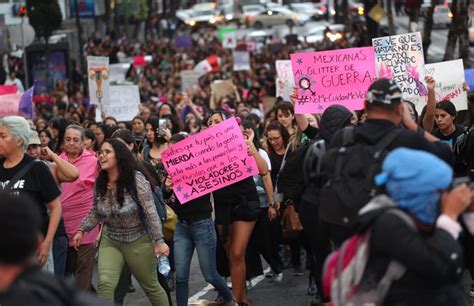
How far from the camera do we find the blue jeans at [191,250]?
346 inches

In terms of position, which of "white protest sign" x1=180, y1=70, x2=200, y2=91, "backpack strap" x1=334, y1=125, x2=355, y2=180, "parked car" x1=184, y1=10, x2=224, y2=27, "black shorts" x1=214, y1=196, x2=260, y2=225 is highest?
"backpack strap" x1=334, y1=125, x2=355, y2=180

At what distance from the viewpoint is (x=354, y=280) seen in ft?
15.6

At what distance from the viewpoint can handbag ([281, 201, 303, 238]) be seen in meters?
10.2

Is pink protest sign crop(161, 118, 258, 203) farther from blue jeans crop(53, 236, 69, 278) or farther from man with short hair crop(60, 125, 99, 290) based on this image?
blue jeans crop(53, 236, 69, 278)

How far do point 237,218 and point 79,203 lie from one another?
1.24 meters

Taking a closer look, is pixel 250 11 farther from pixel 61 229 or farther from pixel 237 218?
pixel 61 229

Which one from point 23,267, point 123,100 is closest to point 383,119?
point 23,267

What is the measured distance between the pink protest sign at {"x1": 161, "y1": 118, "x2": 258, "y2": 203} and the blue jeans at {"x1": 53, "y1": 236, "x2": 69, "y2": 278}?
1.37m

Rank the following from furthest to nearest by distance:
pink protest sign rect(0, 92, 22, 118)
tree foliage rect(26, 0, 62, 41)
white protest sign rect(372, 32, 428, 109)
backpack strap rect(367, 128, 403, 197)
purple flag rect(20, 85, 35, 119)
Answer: tree foliage rect(26, 0, 62, 41) < purple flag rect(20, 85, 35, 119) < pink protest sign rect(0, 92, 22, 118) < white protest sign rect(372, 32, 428, 109) < backpack strap rect(367, 128, 403, 197)

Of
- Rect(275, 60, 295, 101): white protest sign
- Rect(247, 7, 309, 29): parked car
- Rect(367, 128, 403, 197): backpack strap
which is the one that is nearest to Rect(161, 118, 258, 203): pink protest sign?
Rect(367, 128, 403, 197): backpack strap

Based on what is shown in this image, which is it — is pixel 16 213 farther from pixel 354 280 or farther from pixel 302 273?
pixel 302 273

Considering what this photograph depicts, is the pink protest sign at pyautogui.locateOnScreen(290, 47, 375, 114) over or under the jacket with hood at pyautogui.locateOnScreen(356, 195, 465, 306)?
under

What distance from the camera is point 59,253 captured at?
800cm

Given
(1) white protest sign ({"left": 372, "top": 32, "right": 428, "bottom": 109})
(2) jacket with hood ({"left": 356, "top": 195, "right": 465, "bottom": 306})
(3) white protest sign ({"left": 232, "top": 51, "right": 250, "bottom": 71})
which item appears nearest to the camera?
(2) jacket with hood ({"left": 356, "top": 195, "right": 465, "bottom": 306})
